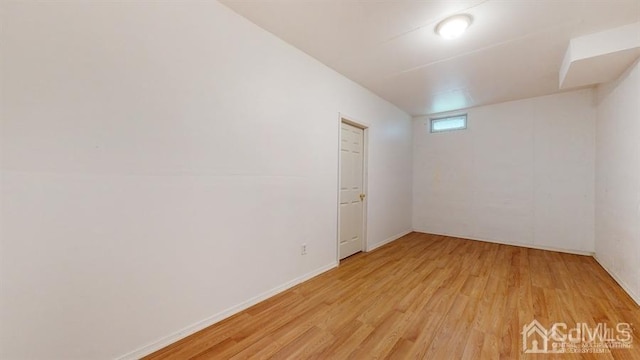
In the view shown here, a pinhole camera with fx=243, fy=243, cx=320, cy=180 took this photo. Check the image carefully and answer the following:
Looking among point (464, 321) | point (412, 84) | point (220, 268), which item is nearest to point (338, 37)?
point (412, 84)

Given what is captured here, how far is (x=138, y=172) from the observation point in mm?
1697

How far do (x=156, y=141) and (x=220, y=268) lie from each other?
118 centimetres

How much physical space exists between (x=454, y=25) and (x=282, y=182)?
2304 millimetres

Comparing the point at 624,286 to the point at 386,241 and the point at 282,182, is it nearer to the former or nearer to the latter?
the point at 386,241

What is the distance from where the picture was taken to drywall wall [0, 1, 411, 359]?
1.32 metres

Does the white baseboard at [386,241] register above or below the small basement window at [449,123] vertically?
below

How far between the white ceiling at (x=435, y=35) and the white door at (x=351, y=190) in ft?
3.03

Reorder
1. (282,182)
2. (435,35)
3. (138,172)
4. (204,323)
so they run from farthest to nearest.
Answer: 1. (282,182)
2. (435,35)
3. (204,323)
4. (138,172)

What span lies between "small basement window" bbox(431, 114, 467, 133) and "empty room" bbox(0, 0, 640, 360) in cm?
122

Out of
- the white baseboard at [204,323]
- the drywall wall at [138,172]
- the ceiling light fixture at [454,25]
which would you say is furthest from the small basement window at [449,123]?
the white baseboard at [204,323]

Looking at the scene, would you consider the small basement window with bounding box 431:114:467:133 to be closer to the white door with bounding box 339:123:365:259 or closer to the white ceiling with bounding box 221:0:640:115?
the white ceiling with bounding box 221:0:640:115

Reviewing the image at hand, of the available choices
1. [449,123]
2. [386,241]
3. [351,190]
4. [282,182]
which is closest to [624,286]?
[386,241]

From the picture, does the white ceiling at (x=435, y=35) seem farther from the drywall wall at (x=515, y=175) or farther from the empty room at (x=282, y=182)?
the drywall wall at (x=515, y=175)

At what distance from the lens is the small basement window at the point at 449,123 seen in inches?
210
